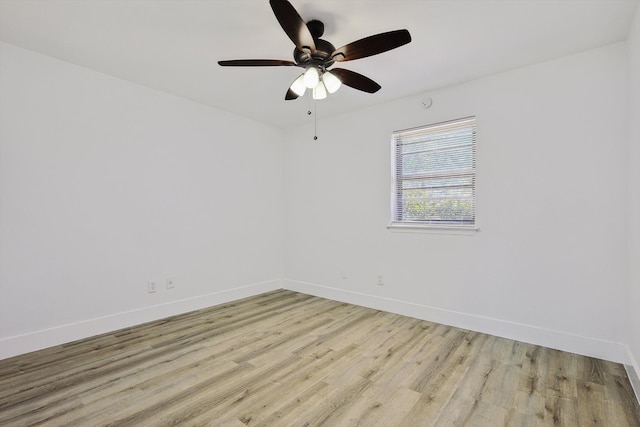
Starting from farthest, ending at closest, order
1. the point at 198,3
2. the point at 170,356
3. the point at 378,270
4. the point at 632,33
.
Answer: the point at 378,270
the point at 170,356
the point at 632,33
the point at 198,3

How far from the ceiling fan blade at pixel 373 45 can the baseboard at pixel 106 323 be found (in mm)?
3199

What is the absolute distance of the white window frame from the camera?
3213 mm

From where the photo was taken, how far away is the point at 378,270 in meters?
Result: 3.86

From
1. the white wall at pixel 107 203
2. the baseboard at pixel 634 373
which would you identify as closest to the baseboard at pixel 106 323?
the white wall at pixel 107 203

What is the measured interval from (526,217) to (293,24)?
258 cm

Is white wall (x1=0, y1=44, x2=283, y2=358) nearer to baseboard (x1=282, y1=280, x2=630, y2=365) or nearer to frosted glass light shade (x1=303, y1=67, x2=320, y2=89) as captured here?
baseboard (x1=282, y1=280, x2=630, y2=365)

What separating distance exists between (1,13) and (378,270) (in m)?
4.02

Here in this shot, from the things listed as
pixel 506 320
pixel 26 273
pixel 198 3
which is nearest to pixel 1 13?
pixel 198 3

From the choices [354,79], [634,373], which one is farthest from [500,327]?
[354,79]

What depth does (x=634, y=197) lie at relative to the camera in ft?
7.18

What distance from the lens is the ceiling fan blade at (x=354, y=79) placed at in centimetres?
234

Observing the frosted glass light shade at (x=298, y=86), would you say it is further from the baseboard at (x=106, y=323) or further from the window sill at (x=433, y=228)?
the baseboard at (x=106, y=323)

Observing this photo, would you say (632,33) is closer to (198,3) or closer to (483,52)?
(483,52)

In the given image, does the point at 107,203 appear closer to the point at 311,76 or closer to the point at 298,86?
the point at 298,86
